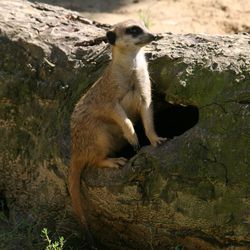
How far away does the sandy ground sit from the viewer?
6.73 m

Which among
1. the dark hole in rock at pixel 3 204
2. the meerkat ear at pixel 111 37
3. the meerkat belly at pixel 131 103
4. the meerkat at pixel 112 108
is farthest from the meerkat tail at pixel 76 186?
the dark hole in rock at pixel 3 204

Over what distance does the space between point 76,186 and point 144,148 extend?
46cm

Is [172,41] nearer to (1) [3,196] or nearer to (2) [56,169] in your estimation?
(2) [56,169]

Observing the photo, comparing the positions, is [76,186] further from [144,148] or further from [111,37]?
[111,37]

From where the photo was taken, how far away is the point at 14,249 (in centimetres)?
411

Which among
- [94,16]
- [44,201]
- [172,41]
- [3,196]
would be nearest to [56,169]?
[44,201]

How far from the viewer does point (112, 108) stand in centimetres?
378

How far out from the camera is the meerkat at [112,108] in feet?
12.3

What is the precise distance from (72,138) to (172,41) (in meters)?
0.71

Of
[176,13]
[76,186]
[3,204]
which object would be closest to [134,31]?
[76,186]

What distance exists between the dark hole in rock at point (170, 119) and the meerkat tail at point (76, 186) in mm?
238

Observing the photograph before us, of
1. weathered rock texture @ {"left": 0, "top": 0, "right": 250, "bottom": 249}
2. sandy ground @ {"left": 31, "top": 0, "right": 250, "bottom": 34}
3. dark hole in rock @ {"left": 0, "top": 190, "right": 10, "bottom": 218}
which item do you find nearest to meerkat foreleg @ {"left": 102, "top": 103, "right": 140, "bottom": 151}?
weathered rock texture @ {"left": 0, "top": 0, "right": 250, "bottom": 249}

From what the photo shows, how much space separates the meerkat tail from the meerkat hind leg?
0.12m

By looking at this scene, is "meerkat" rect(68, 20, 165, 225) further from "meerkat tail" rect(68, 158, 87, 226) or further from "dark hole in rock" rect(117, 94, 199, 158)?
"dark hole in rock" rect(117, 94, 199, 158)
